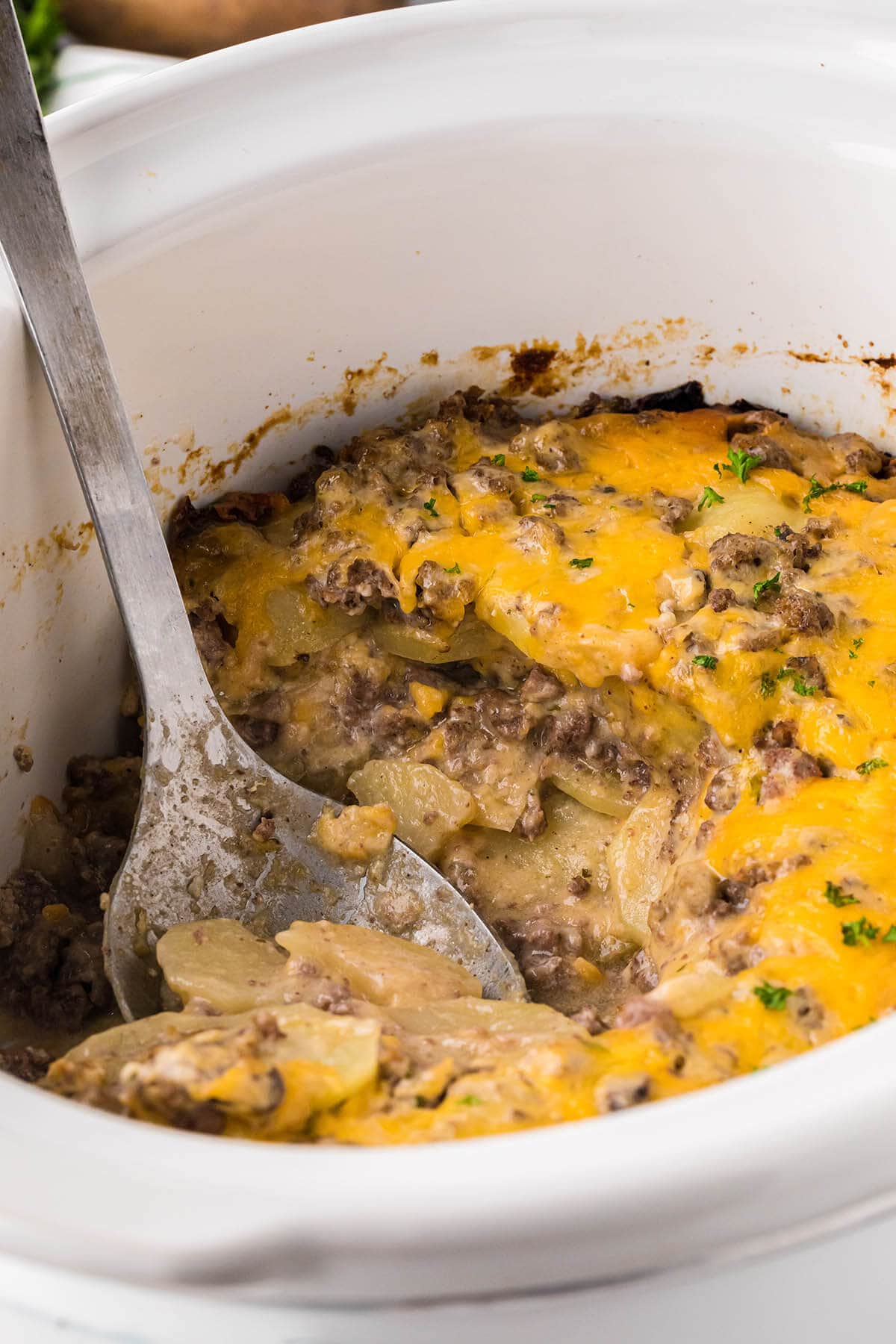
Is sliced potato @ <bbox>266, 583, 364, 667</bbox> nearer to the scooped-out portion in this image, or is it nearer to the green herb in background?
the scooped-out portion

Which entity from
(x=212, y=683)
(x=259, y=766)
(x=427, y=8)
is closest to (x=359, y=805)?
(x=259, y=766)

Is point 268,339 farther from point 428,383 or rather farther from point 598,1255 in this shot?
point 598,1255

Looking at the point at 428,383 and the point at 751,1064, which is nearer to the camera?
the point at 751,1064

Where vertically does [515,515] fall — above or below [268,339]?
below

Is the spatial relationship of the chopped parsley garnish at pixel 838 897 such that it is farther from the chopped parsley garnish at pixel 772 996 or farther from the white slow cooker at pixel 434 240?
the white slow cooker at pixel 434 240

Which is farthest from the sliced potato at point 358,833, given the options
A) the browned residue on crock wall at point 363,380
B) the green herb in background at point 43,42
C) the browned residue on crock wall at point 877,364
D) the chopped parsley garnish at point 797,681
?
the green herb in background at point 43,42

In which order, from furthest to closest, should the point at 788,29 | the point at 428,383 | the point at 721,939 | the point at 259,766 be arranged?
the point at 428,383 < the point at 788,29 < the point at 259,766 < the point at 721,939

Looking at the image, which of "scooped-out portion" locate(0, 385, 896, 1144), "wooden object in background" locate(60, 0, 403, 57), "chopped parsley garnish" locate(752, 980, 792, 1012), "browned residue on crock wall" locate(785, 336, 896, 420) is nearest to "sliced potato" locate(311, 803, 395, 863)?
"scooped-out portion" locate(0, 385, 896, 1144)
